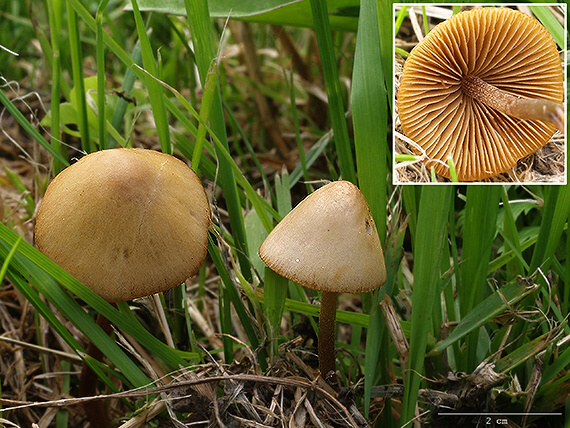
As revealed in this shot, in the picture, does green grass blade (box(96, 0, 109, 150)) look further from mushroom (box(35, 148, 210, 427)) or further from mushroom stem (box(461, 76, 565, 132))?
mushroom stem (box(461, 76, 565, 132))

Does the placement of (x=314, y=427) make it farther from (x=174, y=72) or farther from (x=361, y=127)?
(x=174, y=72)

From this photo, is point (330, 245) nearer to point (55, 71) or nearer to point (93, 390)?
point (93, 390)

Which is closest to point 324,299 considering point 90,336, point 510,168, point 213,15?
point 90,336

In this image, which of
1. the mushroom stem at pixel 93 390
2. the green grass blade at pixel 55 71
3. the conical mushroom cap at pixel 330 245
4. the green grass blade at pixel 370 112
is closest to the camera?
the conical mushroom cap at pixel 330 245

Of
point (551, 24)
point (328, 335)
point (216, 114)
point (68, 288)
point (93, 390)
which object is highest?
point (551, 24)

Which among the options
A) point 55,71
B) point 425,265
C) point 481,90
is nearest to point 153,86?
point 55,71

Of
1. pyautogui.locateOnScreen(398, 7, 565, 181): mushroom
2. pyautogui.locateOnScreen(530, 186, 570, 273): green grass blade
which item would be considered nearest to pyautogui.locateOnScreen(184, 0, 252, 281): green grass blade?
pyautogui.locateOnScreen(398, 7, 565, 181): mushroom

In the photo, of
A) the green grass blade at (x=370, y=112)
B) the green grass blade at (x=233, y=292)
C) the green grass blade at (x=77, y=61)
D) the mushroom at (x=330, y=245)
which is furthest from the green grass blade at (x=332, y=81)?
the green grass blade at (x=77, y=61)

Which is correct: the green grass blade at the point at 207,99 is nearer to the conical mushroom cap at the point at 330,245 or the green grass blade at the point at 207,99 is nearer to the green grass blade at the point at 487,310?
the conical mushroom cap at the point at 330,245
